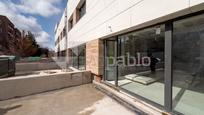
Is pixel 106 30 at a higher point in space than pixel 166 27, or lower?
higher

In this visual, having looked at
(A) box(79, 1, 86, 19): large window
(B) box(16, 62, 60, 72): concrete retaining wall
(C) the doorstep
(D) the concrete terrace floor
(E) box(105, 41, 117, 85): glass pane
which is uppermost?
(A) box(79, 1, 86, 19): large window

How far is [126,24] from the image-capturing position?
4.61 meters

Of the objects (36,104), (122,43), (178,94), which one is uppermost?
(122,43)

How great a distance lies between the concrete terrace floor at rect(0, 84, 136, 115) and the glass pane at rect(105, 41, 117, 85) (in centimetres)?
104

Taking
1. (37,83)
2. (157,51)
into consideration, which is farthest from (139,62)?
(37,83)

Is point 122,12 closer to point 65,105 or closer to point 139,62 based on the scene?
point 139,62

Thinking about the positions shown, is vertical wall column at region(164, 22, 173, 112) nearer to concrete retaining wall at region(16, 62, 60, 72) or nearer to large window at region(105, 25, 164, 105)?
large window at region(105, 25, 164, 105)

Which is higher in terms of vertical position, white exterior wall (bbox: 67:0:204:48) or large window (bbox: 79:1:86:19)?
large window (bbox: 79:1:86:19)

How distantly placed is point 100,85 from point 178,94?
371 centimetres

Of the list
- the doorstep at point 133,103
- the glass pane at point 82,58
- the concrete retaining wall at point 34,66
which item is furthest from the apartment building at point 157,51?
the concrete retaining wall at point 34,66

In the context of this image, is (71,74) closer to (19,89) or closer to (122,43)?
(19,89)

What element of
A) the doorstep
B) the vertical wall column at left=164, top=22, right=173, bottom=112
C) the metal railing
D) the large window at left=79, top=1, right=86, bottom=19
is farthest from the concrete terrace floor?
the large window at left=79, top=1, right=86, bottom=19

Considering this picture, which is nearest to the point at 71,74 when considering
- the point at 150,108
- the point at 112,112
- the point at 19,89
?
the point at 19,89

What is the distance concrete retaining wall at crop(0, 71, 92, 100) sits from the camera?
5.57 metres
